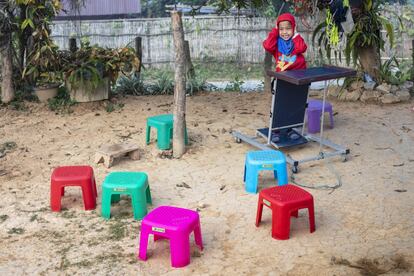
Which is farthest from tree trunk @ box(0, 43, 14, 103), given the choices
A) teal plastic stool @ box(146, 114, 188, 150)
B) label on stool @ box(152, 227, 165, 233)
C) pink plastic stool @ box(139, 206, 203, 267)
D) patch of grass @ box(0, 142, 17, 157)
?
label on stool @ box(152, 227, 165, 233)

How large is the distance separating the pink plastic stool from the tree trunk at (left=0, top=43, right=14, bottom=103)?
559cm

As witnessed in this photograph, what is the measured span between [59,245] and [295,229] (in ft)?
6.64

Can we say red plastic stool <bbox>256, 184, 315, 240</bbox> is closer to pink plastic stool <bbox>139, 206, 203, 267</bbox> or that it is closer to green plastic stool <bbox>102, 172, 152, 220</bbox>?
pink plastic stool <bbox>139, 206, 203, 267</bbox>

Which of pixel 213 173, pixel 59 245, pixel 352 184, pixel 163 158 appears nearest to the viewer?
pixel 59 245

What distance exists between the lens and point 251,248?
445cm

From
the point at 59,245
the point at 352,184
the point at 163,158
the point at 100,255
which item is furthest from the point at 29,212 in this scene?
the point at 352,184

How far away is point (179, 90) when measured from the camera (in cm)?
652

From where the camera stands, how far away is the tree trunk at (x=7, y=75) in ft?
29.0

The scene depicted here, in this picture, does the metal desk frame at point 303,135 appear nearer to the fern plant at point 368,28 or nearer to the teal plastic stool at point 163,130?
the teal plastic stool at point 163,130

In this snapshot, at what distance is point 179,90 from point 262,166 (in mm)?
1650

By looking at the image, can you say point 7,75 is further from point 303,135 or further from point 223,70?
point 223,70

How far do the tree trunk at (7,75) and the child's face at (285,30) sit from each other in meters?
4.70

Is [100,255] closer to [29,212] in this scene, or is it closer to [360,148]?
[29,212]

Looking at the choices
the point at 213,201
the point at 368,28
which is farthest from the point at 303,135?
the point at 368,28
